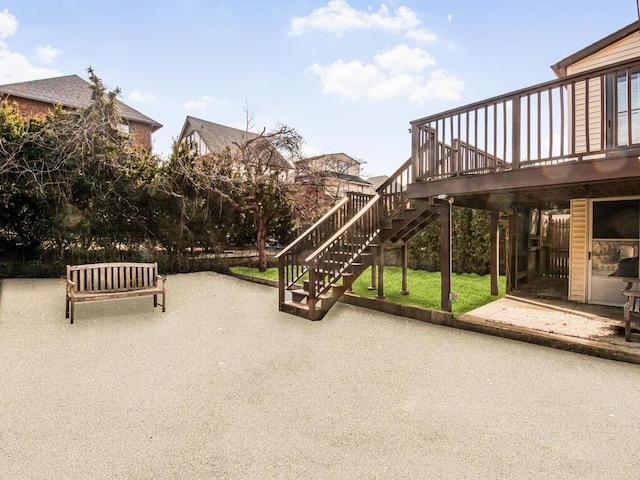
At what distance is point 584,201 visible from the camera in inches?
278

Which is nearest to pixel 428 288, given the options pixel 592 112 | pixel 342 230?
pixel 342 230

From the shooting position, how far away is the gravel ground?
7.79 ft

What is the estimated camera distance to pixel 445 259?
6020mm

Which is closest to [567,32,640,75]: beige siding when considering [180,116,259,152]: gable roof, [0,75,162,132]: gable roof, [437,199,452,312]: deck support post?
[437,199,452,312]: deck support post

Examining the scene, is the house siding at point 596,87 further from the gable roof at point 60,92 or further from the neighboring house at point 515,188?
the gable roof at point 60,92

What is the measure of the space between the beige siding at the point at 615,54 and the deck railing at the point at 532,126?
0.76 m

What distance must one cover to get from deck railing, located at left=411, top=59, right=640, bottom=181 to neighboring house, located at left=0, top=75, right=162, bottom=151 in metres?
14.8

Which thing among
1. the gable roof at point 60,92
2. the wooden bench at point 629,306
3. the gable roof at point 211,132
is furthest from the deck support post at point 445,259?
the gable roof at point 211,132

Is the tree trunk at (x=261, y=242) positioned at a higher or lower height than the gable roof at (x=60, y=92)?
lower

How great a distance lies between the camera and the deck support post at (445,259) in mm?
5891

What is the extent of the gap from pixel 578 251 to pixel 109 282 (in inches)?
355

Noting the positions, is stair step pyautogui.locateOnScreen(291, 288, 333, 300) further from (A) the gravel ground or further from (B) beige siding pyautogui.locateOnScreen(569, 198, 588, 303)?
(B) beige siding pyautogui.locateOnScreen(569, 198, 588, 303)

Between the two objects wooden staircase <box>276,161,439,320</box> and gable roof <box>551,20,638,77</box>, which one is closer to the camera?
wooden staircase <box>276,161,439,320</box>

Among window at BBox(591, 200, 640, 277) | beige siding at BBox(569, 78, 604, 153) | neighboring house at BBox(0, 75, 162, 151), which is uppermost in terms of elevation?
neighboring house at BBox(0, 75, 162, 151)
